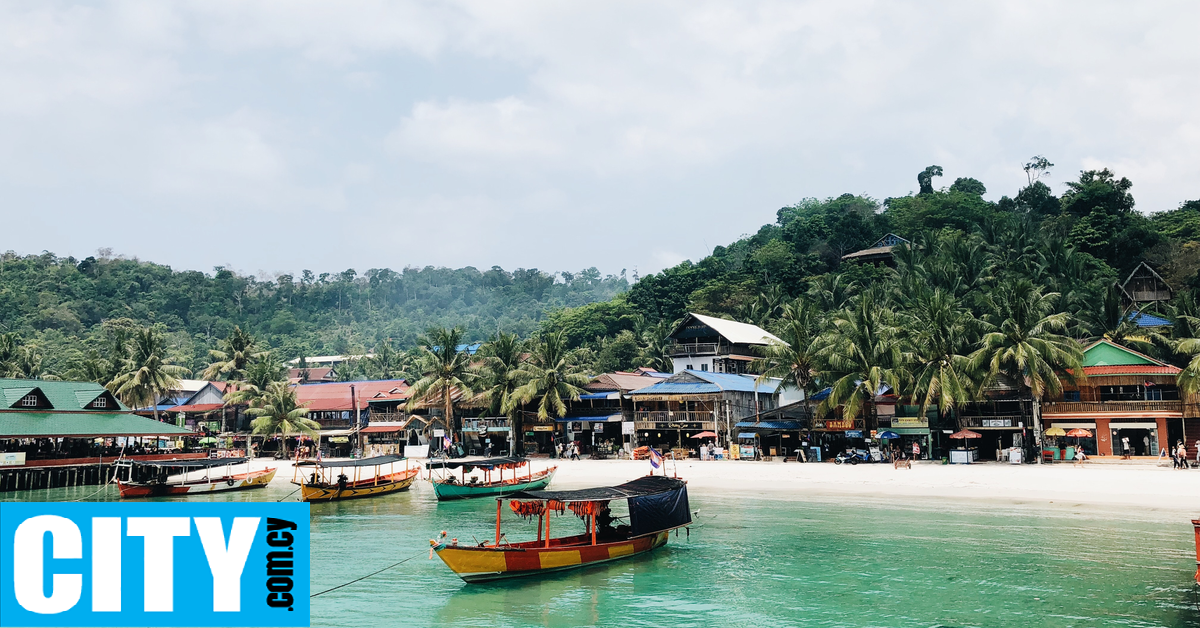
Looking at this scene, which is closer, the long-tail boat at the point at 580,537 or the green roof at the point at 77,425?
the long-tail boat at the point at 580,537

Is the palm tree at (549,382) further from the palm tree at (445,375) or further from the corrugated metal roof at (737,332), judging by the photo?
the corrugated metal roof at (737,332)

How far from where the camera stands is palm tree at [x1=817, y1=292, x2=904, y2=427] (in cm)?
5209

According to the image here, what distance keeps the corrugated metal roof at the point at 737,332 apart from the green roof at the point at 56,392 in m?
43.6

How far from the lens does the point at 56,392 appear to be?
53.6 meters

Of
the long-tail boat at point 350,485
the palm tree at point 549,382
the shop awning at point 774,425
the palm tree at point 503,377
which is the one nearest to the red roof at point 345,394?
the palm tree at point 503,377

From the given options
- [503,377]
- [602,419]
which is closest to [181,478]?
[503,377]

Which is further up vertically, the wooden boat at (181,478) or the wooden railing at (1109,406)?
the wooden railing at (1109,406)

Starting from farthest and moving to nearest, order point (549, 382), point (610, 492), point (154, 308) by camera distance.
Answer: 1. point (154, 308)
2. point (549, 382)
3. point (610, 492)

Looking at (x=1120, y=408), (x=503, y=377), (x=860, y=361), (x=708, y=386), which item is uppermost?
(x=503, y=377)

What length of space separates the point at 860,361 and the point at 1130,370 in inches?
601

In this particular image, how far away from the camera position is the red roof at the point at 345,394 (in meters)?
79.9

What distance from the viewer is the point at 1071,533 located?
29.7 metres

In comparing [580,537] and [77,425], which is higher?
[77,425]

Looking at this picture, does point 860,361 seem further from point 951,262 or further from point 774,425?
point 951,262
